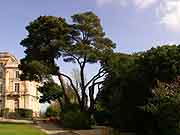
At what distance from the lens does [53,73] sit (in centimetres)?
5569

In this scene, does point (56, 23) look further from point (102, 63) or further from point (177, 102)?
point (177, 102)

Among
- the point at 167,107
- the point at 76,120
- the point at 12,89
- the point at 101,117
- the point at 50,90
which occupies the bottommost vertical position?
the point at 167,107

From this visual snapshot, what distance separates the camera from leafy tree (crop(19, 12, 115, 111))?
53.9 metres

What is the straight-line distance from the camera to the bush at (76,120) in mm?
51594

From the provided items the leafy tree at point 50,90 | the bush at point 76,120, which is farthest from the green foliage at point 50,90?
the bush at point 76,120

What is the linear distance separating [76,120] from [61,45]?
8.88m

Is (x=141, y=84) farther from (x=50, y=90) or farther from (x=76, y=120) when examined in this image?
(x=50, y=90)

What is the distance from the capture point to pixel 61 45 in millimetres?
54062

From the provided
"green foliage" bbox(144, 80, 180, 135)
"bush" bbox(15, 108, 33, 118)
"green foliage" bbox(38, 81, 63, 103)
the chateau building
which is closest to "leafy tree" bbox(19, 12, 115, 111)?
"green foliage" bbox(38, 81, 63, 103)

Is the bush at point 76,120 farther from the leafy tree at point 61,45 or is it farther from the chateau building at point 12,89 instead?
the chateau building at point 12,89

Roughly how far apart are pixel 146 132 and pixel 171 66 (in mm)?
5799

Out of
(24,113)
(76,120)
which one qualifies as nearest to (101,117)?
(76,120)

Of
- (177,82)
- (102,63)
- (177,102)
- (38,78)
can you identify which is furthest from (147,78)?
(38,78)

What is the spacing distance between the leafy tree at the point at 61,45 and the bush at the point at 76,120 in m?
4.32
